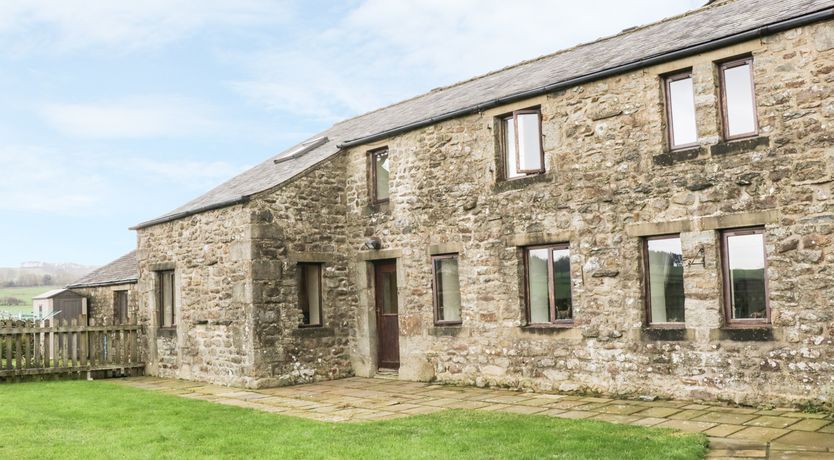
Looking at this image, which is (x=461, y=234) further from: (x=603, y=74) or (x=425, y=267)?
(x=603, y=74)

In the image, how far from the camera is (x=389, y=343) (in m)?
13.9

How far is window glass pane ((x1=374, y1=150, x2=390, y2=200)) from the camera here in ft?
46.4

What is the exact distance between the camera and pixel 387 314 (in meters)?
14.0

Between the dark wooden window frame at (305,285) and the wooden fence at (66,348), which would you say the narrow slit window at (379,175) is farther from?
the wooden fence at (66,348)

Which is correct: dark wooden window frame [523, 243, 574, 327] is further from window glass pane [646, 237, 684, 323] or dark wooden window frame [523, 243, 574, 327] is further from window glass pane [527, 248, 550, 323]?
window glass pane [646, 237, 684, 323]

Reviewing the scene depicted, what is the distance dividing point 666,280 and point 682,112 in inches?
89.0

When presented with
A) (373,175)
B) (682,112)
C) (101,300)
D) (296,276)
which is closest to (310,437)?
(296,276)

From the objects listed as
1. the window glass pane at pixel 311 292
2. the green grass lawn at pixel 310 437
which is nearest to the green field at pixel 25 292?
the window glass pane at pixel 311 292

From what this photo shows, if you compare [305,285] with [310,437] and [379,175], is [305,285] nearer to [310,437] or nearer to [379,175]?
[379,175]

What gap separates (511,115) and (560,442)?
6284 mm

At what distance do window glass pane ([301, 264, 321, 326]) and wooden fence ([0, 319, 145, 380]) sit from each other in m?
4.68

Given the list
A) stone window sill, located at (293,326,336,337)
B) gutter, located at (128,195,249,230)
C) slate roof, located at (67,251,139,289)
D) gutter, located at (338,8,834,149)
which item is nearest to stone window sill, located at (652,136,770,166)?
gutter, located at (338,8,834,149)

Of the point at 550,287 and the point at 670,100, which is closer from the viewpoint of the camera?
the point at 670,100

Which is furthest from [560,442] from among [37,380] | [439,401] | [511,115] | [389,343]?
[37,380]
